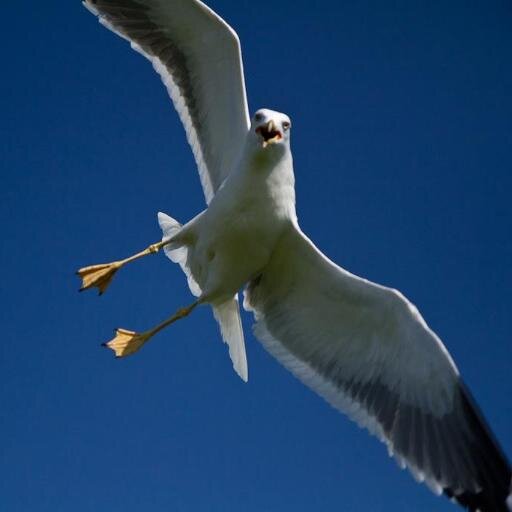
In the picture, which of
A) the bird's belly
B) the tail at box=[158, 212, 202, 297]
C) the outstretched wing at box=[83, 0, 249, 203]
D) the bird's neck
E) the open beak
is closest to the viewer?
the open beak

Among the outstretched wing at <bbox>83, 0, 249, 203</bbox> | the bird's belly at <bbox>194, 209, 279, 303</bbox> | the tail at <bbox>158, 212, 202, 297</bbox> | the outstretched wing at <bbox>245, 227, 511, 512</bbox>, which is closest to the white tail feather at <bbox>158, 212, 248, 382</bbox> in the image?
the tail at <bbox>158, 212, 202, 297</bbox>

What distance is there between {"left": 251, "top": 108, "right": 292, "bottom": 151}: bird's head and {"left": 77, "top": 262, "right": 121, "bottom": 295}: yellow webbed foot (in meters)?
1.54

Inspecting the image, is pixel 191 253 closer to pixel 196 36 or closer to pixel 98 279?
pixel 98 279

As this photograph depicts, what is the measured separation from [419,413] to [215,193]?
7.17ft

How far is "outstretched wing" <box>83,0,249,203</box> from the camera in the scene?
7004 mm

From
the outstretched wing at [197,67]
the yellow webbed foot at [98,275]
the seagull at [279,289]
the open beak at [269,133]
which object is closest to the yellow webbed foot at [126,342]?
the seagull at [279,289]

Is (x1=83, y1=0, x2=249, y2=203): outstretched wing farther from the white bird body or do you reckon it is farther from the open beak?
the open beak

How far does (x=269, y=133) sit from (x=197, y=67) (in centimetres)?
124

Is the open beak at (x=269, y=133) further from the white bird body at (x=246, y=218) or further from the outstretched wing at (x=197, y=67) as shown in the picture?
the outstretched wing at (x=197, y=67)

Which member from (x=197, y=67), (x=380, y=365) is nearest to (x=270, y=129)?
(x=197, y=67)

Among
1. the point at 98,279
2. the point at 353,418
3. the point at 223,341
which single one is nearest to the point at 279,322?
the point at 223,341

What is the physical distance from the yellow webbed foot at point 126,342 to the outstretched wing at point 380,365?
2.76ft

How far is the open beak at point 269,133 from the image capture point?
6262 millimetres

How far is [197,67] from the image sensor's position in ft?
23.7
